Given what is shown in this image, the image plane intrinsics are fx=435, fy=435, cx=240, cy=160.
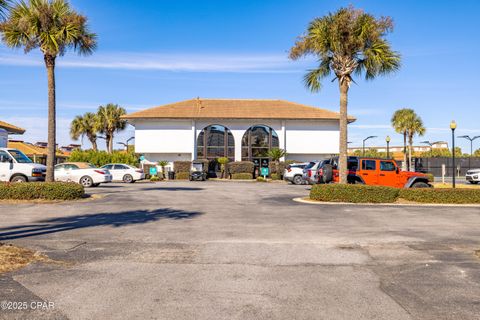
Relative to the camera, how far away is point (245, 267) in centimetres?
669

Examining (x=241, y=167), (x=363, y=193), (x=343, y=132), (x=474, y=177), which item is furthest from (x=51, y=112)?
(x=474, y=177)

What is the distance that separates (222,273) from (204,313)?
173 cm

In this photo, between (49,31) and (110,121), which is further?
(110,121)

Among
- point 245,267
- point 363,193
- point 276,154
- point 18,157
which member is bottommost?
point 245,267

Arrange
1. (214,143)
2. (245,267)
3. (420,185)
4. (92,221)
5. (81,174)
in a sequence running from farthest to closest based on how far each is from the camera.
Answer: (214,143), (81,174), (420,185), (92,221), (245,267)

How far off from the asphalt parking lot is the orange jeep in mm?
7036

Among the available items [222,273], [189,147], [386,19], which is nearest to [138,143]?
[189,147]

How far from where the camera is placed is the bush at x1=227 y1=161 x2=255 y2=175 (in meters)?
45.9

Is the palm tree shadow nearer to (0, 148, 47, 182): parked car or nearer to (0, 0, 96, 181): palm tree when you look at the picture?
(0, 0, 96, 181): palm tree

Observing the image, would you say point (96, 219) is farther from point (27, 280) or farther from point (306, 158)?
point (306, 158)

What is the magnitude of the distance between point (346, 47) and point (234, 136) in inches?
1226

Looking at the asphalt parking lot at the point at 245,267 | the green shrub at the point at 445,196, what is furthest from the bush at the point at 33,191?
the green shrub at the point at 445,196

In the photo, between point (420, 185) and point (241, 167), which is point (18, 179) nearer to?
point (420, 185)

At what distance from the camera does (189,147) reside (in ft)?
160
